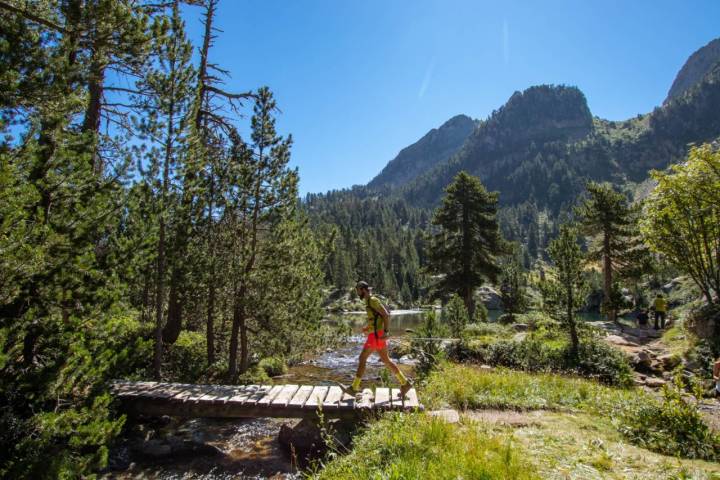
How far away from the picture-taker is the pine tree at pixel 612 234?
27.3 meters

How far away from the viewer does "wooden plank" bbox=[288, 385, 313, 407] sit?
8.20 m

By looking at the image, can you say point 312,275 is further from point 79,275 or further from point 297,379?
point 79,275

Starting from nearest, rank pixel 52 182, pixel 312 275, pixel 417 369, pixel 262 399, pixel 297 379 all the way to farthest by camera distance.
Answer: pixel 52 182 < pixel 262 399 < pixel 417 369 < pixel 312 275 < pixel 297 379

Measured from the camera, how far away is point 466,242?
29234 millimetres

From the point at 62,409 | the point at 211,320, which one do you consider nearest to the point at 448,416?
the point at 62,409

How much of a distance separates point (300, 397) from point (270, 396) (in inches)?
27.1

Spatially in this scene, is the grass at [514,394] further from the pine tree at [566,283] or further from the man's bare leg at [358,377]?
the pine tree at [566,283]

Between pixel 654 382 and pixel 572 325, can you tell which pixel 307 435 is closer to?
pixel 654 382

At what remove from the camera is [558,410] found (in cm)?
771

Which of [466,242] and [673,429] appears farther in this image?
[466,242]

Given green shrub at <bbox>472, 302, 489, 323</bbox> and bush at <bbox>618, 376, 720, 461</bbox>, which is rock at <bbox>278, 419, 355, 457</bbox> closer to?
bush at <bbox>618, 376, 720, 461</bbox>

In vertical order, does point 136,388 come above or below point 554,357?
above

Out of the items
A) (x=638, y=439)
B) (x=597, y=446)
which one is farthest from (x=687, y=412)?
(x=597, y=446)

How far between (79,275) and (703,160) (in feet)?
65.3
